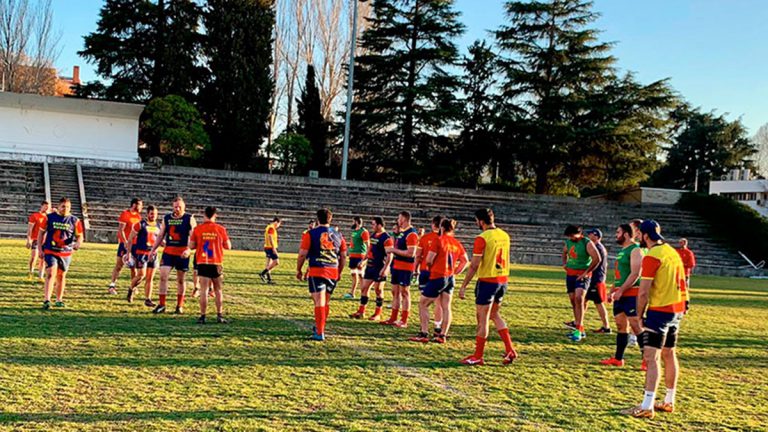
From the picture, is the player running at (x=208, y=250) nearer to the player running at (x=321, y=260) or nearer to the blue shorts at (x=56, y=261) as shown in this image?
the player running at (x=321, y=260)

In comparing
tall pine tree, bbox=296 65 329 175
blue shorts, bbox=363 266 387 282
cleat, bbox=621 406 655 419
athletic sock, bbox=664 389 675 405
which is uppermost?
tall pine tree, bbox=296 65 329 175

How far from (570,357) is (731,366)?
2323 millimetres

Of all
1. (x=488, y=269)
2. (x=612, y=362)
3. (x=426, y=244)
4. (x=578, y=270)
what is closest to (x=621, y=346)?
(x=612, y=362)

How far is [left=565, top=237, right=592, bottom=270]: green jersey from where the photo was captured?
32.9 feet

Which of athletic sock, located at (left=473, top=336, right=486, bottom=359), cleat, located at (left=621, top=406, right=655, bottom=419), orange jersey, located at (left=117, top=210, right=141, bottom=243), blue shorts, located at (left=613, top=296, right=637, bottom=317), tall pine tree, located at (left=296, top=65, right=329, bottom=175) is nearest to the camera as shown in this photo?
cleat, located at (left=621, top=406, right=655, bottom=419)

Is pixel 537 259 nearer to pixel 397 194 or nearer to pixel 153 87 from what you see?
pixel 397 194

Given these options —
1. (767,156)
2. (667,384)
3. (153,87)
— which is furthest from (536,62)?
(767,156)

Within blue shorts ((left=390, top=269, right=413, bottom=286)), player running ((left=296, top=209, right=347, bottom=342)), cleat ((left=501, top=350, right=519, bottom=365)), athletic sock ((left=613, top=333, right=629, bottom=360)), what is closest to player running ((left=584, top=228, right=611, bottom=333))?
athletic sock ((left=613, top=333, right=629, bottom=360))

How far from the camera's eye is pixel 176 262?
396 inches

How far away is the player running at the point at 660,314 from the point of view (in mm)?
6113

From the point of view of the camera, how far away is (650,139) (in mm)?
41000

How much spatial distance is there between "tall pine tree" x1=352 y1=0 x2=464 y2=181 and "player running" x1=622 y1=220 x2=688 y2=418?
3531 centimetres

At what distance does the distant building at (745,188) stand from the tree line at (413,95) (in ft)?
44.2

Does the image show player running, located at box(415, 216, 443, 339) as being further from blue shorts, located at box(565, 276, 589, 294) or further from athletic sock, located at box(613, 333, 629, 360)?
athletic sock, located at box(613, 333, 629, 360)
